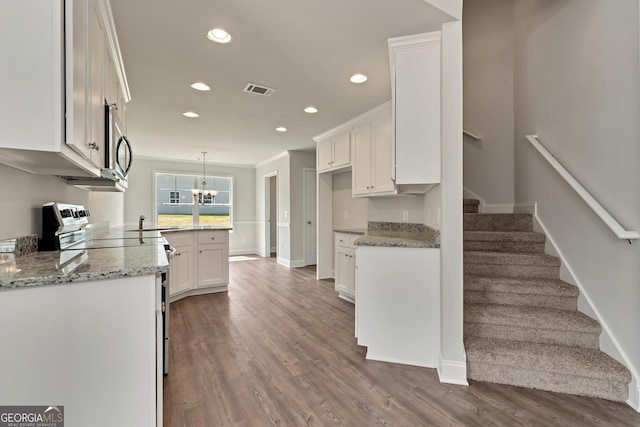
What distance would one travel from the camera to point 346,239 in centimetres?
387

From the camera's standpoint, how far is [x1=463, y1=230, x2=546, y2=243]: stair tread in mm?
2736

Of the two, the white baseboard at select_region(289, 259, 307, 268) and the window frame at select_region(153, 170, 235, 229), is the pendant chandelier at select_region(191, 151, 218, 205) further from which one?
the white baseboard at select_region(289, 259, 307, 268)

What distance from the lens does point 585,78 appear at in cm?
222

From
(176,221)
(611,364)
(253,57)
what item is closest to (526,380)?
(611,364)

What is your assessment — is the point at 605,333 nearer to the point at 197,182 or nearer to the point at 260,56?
the point at 260,56

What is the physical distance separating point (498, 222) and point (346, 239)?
1808mm

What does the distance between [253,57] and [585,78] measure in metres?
2.70

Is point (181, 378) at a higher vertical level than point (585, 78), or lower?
lower

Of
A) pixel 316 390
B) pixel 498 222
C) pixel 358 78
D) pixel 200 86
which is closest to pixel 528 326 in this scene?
pixel 498 222

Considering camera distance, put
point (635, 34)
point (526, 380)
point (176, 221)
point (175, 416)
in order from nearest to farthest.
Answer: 1. point (175, 416)
2. point (635, 34)
3. point (526, 380)
4. point (176, 221)

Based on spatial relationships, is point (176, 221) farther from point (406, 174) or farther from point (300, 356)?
point (406, 174)

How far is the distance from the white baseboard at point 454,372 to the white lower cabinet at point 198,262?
3.16 metres

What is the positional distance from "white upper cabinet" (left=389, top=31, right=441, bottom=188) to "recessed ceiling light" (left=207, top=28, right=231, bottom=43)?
1260 millimetres

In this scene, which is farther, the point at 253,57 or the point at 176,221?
the point at 176,221
